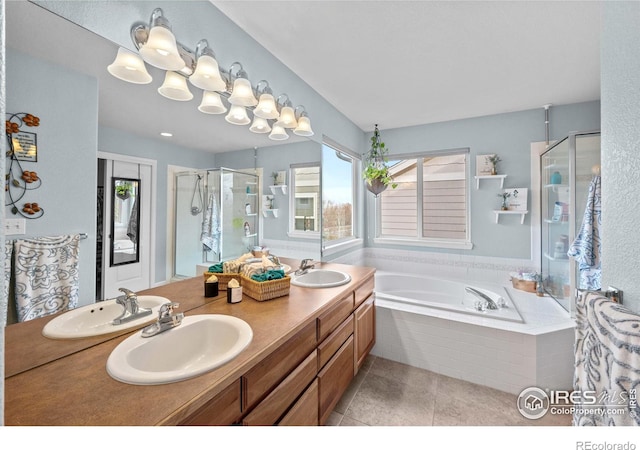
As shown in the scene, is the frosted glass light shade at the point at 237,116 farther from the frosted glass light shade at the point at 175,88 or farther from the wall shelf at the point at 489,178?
the wall shelf at the point at 489,178

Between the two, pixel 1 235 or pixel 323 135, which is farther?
pixel 323 135

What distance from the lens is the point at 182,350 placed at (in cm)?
104

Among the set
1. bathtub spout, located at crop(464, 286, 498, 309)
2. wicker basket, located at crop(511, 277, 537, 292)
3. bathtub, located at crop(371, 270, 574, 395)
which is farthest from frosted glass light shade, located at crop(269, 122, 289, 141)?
wicker basket, located at crop(511, 277, 537, 292)

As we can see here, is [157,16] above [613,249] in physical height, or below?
above

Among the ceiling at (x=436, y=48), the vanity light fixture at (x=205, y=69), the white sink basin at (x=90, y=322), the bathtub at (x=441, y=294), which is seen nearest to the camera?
the white sink basin at (x=90, y=322)

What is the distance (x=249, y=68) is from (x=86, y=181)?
1260 millimetres

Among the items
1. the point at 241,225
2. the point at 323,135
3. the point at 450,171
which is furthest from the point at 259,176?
the point at 450,171

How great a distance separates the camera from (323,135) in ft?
8.73

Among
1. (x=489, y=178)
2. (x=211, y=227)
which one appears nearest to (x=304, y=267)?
(x=211, y=227)

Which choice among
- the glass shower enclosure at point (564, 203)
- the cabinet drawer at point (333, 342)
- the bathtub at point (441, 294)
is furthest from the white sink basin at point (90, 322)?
the glass shower enclosure at point (564, 203)

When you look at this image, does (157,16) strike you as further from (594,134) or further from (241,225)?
(594,134)

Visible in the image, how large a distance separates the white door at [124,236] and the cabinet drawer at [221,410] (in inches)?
24.7

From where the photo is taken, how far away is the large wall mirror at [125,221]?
100 centimetres

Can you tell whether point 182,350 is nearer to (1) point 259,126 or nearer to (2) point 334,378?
(2) point 334,378
